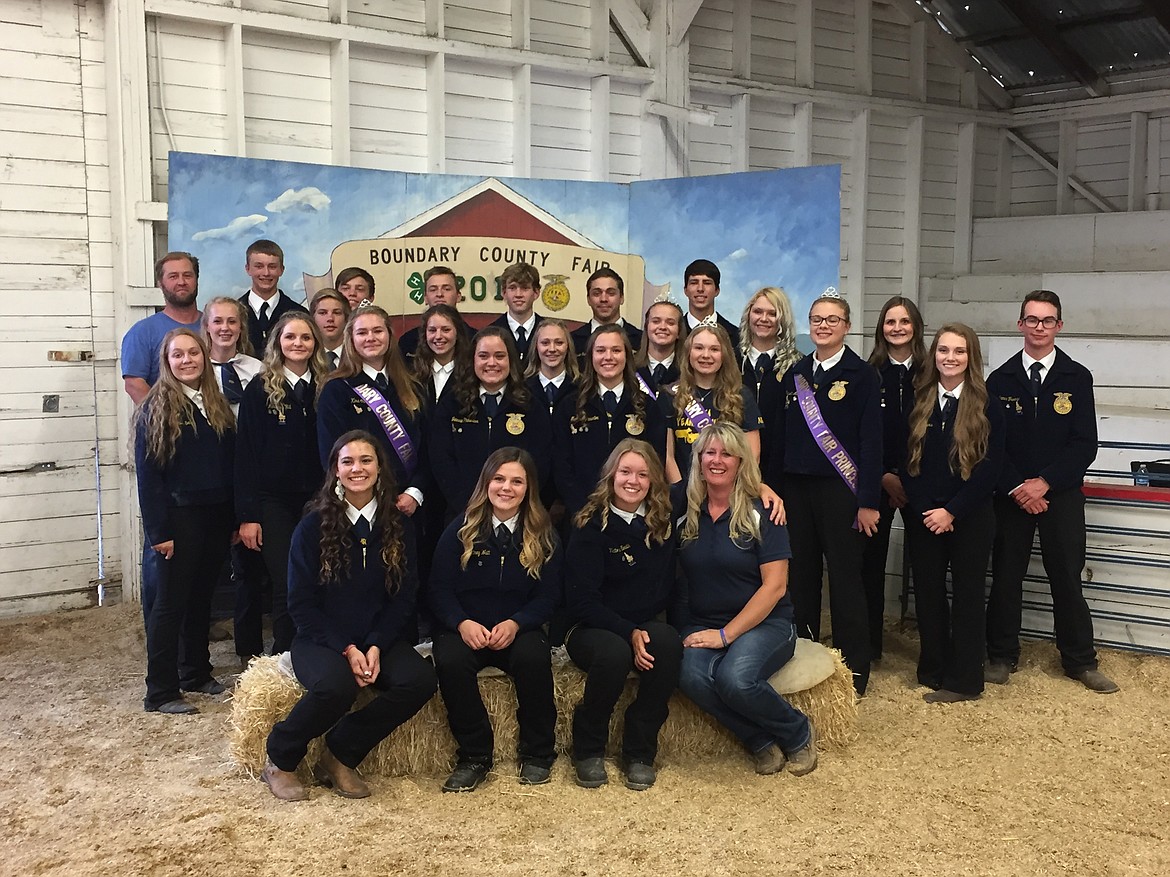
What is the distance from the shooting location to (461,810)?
3.26 meters

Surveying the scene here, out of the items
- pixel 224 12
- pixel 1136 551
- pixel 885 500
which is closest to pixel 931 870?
pixel 885 500

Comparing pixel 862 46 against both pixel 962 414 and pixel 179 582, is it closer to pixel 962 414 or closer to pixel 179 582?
pixel 962 414

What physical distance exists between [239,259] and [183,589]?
1.89 metres

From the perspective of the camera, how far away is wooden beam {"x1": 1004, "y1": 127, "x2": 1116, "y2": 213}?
9344 millimetres

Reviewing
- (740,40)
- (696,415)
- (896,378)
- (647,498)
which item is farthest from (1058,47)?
(647,498)

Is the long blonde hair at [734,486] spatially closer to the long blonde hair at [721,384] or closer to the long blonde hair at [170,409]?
the long blonde hair at [721,384]

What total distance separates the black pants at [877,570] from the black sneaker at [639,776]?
1495 millimetres

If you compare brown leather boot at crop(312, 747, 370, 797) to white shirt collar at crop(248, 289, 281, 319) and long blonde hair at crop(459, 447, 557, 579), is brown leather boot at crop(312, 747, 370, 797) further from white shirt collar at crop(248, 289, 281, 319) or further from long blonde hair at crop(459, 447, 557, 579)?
white shirt collar at crop(248, 289, 281, 319)

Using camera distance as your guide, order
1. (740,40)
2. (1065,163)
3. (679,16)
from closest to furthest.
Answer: (679,16), (740,40), (1065,163)

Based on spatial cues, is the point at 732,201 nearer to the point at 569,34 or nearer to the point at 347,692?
the point at 569,34

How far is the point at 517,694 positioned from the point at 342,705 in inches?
21.7

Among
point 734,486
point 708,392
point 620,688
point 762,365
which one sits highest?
point 762,365

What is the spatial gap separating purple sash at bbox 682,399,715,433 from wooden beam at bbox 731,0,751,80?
4.31 m

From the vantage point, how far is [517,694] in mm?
3533
